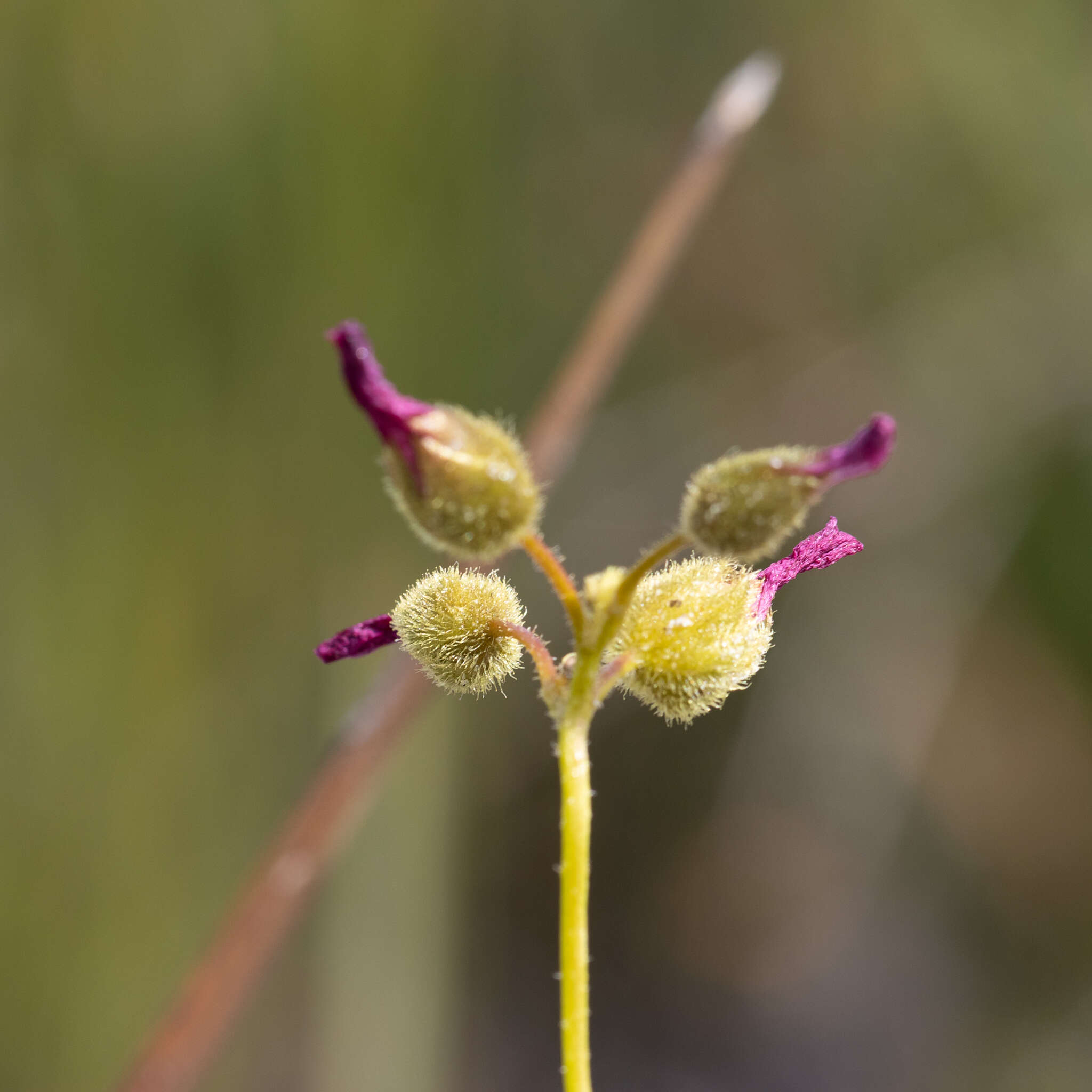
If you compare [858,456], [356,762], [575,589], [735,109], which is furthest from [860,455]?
[735,109]

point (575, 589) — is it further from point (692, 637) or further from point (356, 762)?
point (356, 762)

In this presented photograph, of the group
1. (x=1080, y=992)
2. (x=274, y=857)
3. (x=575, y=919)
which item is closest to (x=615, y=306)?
(x=274, y=857)

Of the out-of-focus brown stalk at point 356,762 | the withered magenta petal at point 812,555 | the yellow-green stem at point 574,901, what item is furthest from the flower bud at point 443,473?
the out-of-focus brown stalk at point 356,762

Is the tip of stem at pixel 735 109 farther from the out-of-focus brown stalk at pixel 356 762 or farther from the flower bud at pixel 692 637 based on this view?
the flower bud at pixel 692 637

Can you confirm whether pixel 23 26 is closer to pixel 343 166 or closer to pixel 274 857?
pixel 343 166

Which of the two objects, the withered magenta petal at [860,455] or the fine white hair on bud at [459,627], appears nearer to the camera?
the withered magenta petal at [860,455]

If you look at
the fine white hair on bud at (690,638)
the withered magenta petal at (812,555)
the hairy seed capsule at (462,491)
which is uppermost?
the hairy seed capsule at (462,491)

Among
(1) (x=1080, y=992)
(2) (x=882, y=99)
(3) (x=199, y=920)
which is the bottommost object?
(1) (x=1080, y=992)

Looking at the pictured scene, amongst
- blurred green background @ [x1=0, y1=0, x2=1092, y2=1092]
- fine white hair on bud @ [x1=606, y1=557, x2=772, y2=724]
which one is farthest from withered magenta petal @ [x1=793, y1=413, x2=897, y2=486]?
blurred green background @ [x1=0, y1=0, x2=1092, y2=1092]
